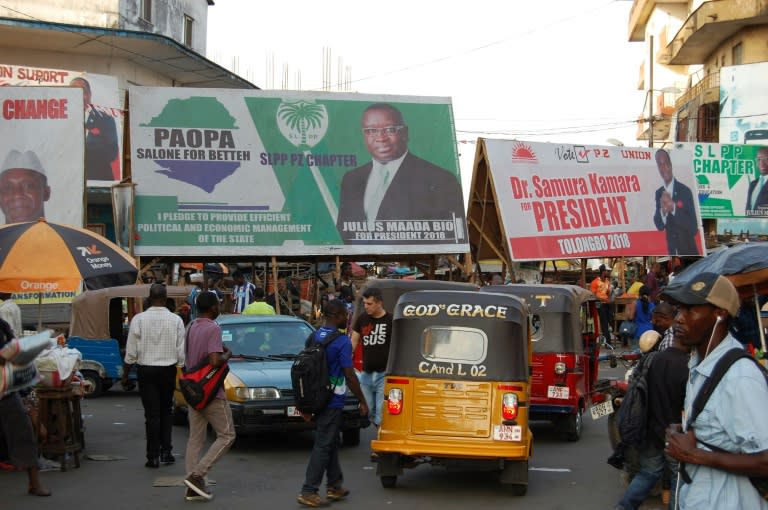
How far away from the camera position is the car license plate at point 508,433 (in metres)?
9.61

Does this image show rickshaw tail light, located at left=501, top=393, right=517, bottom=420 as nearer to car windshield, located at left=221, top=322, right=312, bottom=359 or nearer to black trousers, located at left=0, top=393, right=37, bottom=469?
black trousers, located at left=0, top=393, right=37, bottom=469

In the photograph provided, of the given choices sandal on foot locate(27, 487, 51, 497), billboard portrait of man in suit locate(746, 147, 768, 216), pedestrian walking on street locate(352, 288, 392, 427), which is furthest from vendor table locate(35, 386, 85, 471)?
billboard portrait of man in suit locate(746, 147, 768, 216)

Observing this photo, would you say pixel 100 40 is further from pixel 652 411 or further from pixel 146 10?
pixel 652 411

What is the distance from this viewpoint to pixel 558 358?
43.2 feet

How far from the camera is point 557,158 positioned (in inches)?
1041

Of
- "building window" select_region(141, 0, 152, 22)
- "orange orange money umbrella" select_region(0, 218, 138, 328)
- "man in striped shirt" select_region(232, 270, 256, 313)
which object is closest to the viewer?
"orange orange money umbrella" select_region(0, 218, 138, 328)

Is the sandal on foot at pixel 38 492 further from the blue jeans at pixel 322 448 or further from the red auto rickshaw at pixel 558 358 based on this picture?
the red auto rickshaw at pixel 558 358

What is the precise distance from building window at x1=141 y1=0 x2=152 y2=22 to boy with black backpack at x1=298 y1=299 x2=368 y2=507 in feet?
115

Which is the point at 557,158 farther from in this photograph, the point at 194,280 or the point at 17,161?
the point at 17,161

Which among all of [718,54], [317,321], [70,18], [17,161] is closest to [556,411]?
[317,321]

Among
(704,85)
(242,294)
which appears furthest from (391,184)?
(704,85)

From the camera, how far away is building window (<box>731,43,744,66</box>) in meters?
48.8

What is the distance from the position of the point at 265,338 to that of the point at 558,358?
12.7 feet

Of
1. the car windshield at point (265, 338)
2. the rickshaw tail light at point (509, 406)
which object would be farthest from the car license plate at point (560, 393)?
the rickshaw tail light at point (509, 406)
